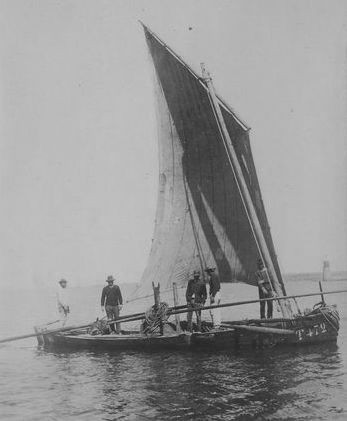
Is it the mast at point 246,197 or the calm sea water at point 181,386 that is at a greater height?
the mast at point 246,197

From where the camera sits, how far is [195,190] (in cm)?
1614

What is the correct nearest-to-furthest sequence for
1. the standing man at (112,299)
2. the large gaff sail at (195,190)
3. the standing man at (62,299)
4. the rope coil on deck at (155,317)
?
the rope coil on deck at (155,317), the large gaff sail at (195,190), the standing man at (112,299), the standing man at (62,299)

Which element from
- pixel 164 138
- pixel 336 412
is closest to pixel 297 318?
pixel 336 412

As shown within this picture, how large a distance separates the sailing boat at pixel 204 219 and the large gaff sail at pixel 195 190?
32mm

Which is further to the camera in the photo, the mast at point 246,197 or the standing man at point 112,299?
the standing man at point 112,299

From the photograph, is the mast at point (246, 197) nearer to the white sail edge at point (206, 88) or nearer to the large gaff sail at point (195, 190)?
the white sail edge at point (206, 88)

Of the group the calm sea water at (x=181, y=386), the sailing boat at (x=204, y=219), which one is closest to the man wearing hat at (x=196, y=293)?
the sailing boat at (x=204, y=219)

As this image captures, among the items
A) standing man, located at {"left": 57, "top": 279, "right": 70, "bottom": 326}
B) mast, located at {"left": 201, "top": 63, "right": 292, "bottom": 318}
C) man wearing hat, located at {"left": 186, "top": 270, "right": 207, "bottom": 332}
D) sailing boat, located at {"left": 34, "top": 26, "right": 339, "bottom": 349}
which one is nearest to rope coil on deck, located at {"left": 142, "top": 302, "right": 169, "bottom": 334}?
sailing boat, located at {"left": 34, "top": 26, "right": 339, "bottom": 349}

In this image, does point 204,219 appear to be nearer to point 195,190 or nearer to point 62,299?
point 195,190

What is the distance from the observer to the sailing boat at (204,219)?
14156 millimetres

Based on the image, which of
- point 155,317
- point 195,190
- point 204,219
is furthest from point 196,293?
point 195,190

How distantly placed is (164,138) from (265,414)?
10.4 metres

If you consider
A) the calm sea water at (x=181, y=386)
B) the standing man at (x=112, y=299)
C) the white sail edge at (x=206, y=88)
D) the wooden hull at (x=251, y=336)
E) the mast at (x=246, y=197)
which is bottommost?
the calm sea water at (x=181, y=386)

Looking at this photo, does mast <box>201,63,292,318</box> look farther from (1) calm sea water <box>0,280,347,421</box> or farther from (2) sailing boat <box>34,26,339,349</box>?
(1) calm sea water <box>0,280,347,421</box>
